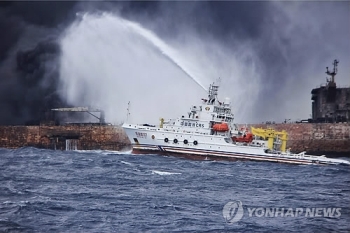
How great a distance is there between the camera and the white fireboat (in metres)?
46.3

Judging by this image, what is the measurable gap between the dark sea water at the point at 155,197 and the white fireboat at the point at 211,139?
8.35 m

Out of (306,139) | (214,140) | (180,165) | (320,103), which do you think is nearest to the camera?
(180,165)

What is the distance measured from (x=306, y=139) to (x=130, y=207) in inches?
1471

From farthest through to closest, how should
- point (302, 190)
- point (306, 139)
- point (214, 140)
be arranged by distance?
point (306, 139), point (214, 140), point (302, 190)

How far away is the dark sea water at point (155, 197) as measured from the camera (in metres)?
19.3

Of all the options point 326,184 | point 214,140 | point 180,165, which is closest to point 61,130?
point 214,140

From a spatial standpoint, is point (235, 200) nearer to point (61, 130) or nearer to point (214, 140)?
point (214, 140)

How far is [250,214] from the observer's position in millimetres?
21078
